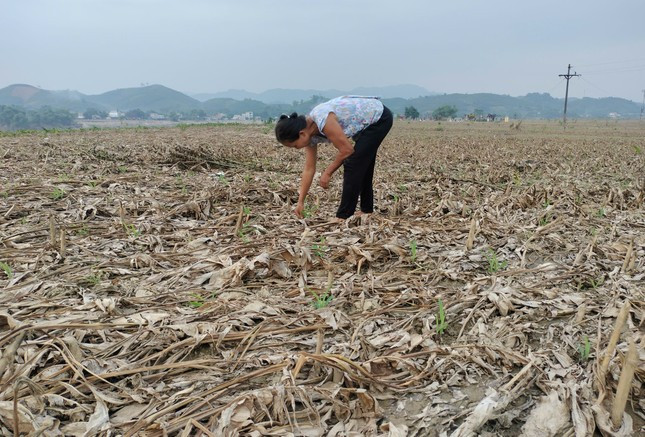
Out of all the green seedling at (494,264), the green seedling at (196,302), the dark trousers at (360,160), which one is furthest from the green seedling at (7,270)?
the green seedling at (494,264)

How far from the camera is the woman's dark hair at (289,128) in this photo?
3.79m

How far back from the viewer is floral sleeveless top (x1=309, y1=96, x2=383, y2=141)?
399cm

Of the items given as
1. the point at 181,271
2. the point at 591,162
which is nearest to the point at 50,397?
the point at 181,271

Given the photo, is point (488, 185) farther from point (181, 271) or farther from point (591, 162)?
point (181, 271)

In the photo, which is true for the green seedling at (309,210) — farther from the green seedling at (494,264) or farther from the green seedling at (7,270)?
the green seedling at (7,270)

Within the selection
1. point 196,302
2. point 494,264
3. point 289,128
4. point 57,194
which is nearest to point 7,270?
point 196,302

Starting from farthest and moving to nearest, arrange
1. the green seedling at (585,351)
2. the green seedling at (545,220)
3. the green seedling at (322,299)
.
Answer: the green seedling at (545,220)
the green seedling at (322,299)
the green seedling at (585,351)

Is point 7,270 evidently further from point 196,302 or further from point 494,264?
point 494,264

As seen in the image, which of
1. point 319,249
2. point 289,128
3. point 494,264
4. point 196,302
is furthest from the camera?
point 289,128

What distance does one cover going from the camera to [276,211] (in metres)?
4.92

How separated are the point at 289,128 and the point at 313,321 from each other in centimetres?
196

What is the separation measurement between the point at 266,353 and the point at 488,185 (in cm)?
572

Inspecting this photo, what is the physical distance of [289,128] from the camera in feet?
12.4

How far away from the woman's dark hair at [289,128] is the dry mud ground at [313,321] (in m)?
0.84
